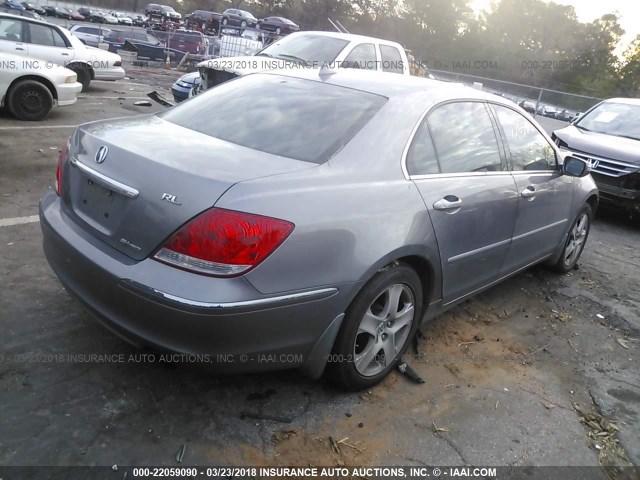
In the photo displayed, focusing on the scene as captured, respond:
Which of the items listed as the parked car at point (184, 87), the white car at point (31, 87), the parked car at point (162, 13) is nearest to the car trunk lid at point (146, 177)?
the white car at point (31, 87)

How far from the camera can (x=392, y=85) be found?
326 centimetres

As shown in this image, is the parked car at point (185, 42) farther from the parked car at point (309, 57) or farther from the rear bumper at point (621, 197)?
the rear bumper at point (621, 197)

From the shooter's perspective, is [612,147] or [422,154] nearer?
Answer: [422,154]

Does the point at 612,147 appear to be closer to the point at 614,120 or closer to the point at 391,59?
the point at 614,120

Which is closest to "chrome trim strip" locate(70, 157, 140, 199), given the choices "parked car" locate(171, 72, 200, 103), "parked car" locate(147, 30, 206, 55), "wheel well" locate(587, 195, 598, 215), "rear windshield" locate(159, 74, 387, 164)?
"rear windshield" locate(159, 74, 387, 164)

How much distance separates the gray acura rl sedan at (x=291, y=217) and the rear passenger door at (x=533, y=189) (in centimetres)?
10

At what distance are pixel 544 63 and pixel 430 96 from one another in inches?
2335

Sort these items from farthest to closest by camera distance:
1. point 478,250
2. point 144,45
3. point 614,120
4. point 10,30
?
point 144,45 → point 10,30 → point 614,120 → point 478,250

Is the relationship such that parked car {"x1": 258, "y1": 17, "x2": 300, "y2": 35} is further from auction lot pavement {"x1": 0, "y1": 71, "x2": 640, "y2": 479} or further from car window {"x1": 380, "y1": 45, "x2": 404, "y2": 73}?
auction lot pavement {"x1": 0, "y1": 71, "x2": 640, "y2": 479}

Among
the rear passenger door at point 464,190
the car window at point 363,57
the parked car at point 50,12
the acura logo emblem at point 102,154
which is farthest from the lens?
the parked car at point 50,12

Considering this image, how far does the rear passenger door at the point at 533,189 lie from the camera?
380 centimetres

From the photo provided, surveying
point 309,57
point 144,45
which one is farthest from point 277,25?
point 309,57

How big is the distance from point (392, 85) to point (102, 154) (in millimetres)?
1716

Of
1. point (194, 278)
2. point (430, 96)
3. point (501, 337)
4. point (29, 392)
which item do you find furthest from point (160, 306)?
point (501, 337)
